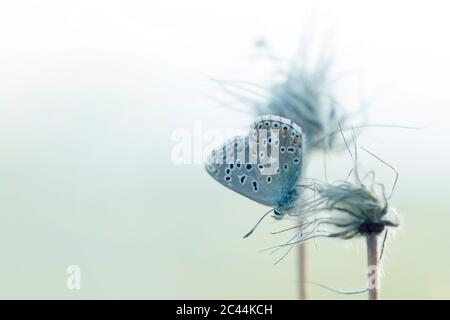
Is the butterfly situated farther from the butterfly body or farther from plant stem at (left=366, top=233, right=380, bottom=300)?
plant stem at (left=366, top=233, right=380, bottom=300)

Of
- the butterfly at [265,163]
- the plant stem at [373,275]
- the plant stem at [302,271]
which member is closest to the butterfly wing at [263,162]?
the butterfly at [265,163]

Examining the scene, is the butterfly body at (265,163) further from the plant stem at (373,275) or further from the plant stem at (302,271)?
the plant stem at (373,275)

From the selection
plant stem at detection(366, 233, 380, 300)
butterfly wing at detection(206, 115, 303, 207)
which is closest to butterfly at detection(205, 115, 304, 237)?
butterfly wing at detection(206, 115, 303, 207)

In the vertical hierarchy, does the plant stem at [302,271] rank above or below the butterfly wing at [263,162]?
below

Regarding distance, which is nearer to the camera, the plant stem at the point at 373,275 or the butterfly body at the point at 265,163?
the plant stem at the point at 373,275
